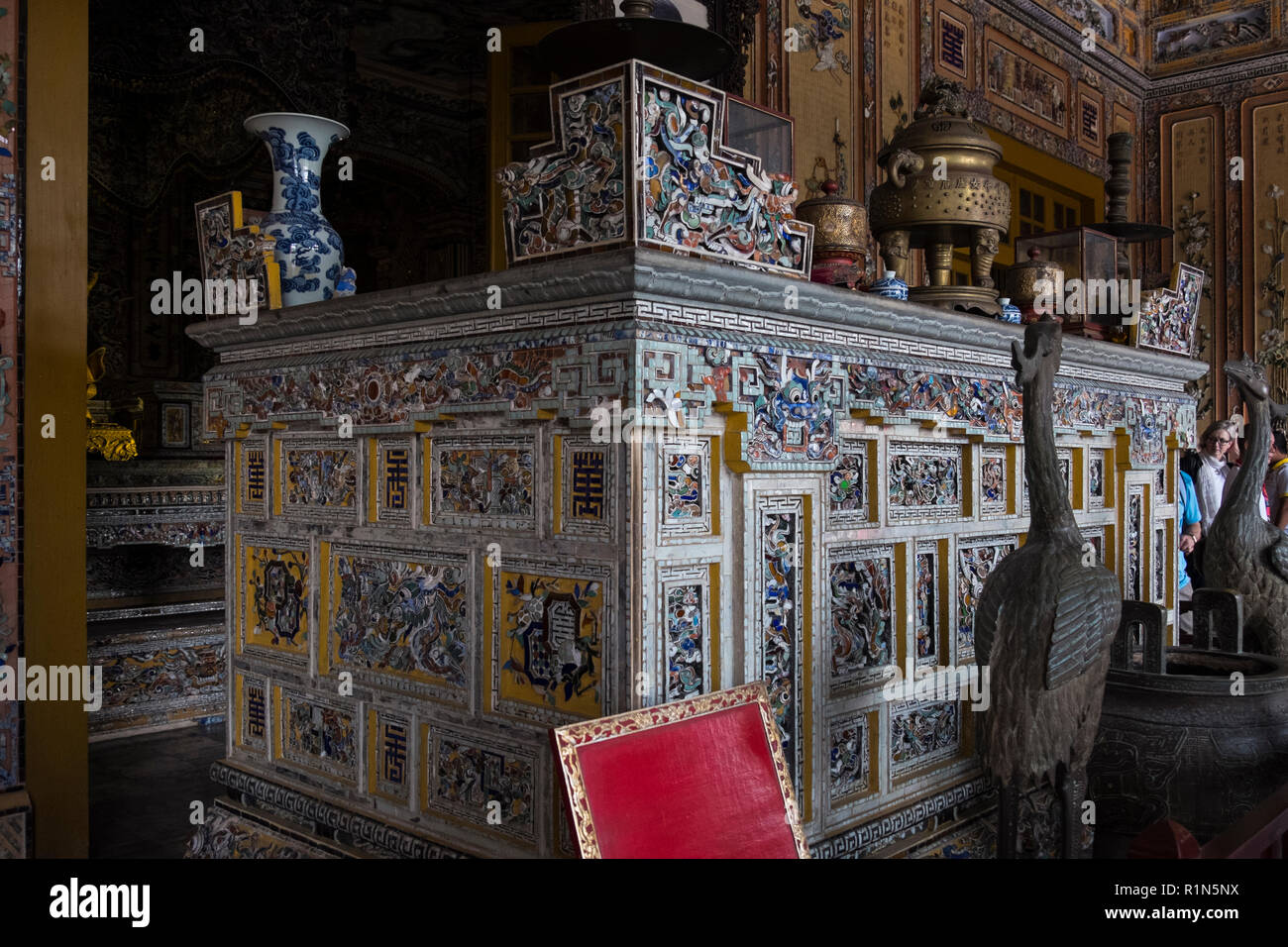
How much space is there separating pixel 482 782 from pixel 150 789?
2.21 m

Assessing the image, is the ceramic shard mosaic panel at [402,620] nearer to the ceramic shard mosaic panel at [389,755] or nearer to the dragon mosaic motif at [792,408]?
the ceramic shard mosaic panel at [389,755]

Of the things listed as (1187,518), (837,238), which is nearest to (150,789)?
(837,238)

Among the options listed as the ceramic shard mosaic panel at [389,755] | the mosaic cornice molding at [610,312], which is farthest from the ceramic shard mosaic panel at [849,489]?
the ceramic shard mosaic panel at [389,755]

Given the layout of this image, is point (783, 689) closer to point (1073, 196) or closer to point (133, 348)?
point (133, 348)

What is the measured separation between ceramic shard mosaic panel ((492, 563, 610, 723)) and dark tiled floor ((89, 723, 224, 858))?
1.59 meters

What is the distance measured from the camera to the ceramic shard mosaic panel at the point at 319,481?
257cm

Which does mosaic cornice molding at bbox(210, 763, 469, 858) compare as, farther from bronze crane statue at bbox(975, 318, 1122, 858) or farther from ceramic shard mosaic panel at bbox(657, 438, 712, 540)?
bronze crane statue at bbox(975, 318, 1122, 858)

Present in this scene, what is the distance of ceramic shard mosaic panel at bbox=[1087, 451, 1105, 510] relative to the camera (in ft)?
11.2

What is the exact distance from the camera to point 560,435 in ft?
6.82

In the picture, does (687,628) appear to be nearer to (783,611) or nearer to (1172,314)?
(783,611)

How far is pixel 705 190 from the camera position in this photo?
6.59 feet

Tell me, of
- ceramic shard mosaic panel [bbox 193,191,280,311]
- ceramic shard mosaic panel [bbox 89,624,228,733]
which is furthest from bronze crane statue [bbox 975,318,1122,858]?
ceramic shard mosaic panel [bbox 89,624,228,733]

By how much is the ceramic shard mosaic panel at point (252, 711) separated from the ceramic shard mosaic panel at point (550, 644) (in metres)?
0.92

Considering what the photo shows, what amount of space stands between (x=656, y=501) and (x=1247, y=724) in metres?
1.64
